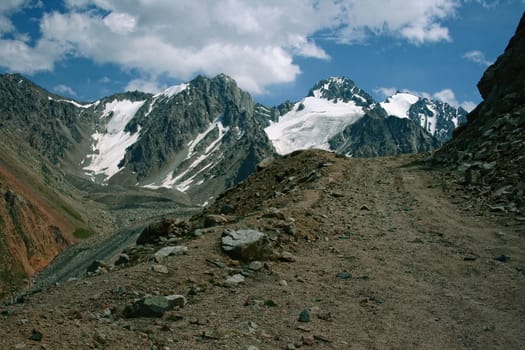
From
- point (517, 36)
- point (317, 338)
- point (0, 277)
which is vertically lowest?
point (0, 277)

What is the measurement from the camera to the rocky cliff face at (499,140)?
2241 centimetres

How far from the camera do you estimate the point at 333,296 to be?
1262 cm

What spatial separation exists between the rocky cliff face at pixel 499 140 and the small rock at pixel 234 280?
12.4 m

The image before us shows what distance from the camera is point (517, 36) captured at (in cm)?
4638

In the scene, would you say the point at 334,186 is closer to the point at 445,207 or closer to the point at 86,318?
the point at 445,207

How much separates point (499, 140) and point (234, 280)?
2295 centimetres

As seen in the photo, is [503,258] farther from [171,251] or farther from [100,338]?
[100,338]

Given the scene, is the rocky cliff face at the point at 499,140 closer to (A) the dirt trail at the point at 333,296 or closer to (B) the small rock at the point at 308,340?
(A) the dirt trail at the point at 333,296

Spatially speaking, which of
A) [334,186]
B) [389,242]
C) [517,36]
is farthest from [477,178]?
[517,36]

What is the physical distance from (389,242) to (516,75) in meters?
29.5

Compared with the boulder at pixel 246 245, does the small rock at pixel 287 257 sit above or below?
below

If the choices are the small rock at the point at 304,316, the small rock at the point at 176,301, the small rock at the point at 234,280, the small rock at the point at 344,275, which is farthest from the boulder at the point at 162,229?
the small rock at the point at 304,316

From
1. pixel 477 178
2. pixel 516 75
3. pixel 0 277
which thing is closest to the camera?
pixel 477 178

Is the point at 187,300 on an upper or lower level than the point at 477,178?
lower
